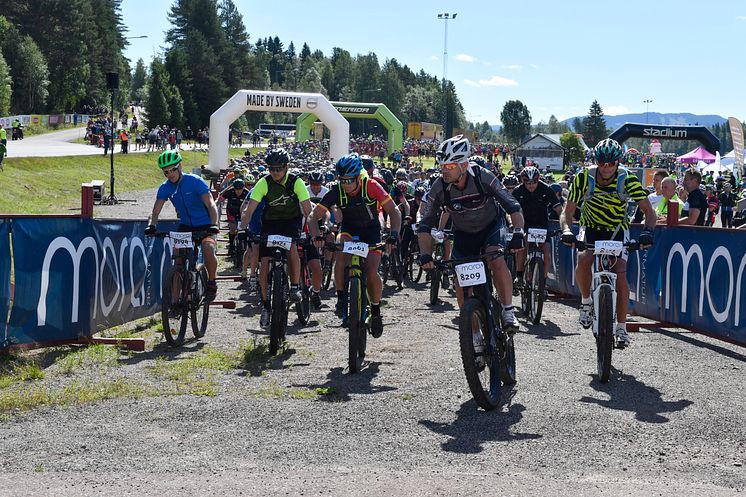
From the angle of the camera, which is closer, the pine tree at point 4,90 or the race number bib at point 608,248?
the race number bib at point 608,248

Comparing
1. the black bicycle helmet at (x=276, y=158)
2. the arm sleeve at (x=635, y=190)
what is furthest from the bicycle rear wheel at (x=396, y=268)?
the arm sleeve at (x=635, y=190)

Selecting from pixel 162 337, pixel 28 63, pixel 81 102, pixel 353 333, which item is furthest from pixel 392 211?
pixel 81 102

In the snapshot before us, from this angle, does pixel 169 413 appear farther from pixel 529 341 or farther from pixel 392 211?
pixel 529 341

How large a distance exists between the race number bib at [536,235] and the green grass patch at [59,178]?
74.9 ft

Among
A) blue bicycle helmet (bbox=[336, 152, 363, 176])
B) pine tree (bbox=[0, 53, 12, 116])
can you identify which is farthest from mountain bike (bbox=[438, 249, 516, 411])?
pine tree (bbox=[0, 53, 12, 116])

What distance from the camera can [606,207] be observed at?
8758 mm

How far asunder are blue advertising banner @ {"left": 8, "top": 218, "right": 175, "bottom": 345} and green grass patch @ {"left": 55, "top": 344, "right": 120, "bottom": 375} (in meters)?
0.24

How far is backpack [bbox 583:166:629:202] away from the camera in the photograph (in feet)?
28.5

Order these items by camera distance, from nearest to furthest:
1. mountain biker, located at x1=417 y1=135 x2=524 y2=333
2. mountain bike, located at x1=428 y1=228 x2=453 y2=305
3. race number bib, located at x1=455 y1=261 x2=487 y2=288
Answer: race number bib, located at x1=455 y1=261 x2=487 y2=288, mountain biker, located at x1=417 y1=135 x2=524 y2=333, mountain bike, located at x1=428 y1=228 x2=453 y2=305

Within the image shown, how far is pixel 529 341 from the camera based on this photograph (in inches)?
419

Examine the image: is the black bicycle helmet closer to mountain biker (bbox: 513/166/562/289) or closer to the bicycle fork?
the bicycle fork

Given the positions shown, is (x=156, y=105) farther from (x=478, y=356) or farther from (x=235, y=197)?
(x=478, y=356)

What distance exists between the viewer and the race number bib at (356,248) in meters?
8.85

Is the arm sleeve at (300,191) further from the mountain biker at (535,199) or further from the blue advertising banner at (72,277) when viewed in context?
the mountain biker at (535,199)
